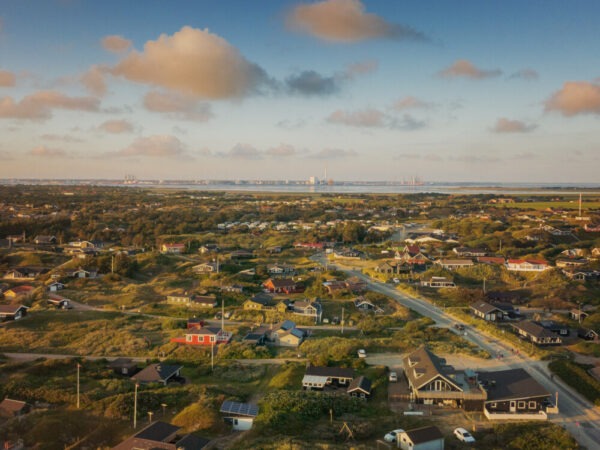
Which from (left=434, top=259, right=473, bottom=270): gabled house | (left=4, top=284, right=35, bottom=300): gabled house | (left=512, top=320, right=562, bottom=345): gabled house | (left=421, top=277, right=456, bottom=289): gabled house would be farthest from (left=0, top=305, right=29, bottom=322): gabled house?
(left=434, top=259, right=473, bottom=270): gabled house

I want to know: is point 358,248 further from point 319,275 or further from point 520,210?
point 520,210

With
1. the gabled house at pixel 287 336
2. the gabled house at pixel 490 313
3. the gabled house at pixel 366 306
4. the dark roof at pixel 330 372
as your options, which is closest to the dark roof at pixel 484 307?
the gabled house at pixel 490 313

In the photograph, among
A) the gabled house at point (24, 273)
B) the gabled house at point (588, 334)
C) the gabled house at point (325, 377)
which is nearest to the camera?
the gabled house at point (325, 377)

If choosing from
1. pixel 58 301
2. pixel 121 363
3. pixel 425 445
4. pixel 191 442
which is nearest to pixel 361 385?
pixel 425 445

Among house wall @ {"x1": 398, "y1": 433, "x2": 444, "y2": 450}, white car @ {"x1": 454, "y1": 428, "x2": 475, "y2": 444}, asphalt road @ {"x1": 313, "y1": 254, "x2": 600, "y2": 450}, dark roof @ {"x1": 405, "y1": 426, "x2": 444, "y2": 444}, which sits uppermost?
dark roof @ {"x1": 405, "y1": 426, "x2": 444, "y2": 444}

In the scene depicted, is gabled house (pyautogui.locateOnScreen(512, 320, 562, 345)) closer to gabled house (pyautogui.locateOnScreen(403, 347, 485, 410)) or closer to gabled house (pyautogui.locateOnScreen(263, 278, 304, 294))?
gabled house (pyautogui.locateOnScreen(403, 347, 485, 410))

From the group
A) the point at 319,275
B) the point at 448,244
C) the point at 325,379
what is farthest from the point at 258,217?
the point at 325,379

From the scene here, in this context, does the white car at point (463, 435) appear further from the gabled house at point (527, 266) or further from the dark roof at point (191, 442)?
the gabled house at point (527, 266)
